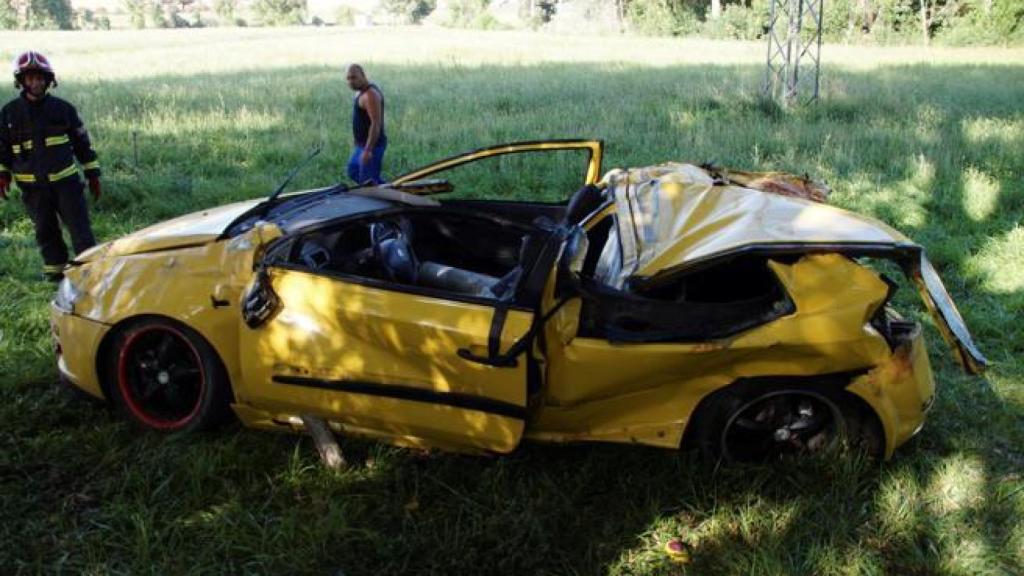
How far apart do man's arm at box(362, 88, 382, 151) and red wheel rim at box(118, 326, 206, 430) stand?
4458mm

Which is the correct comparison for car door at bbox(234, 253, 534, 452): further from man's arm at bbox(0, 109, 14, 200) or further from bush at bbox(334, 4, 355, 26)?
bush at bbox(334, 4, 355, 26)

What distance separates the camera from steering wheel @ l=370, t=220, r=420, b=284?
3896 millimetres

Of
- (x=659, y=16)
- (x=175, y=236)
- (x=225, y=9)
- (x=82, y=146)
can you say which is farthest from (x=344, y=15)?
(x=175, y=236)

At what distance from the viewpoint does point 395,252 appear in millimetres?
3967

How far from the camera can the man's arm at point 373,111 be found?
776 cm

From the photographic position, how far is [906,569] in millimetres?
2996

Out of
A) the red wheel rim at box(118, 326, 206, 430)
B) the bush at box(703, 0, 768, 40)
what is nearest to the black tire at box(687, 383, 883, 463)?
the red wheel rim at box(118, 326, 206, 430)

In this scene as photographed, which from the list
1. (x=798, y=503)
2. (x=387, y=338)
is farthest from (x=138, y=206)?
(x=798, y=503)

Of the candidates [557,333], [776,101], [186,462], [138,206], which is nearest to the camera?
[557,333]

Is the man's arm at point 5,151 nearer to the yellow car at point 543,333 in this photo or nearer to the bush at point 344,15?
the yellow car at point 543,333

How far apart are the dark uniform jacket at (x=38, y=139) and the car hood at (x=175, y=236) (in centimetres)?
206

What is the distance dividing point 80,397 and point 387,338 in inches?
76.7

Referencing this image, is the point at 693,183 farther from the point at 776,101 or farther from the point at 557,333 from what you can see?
the point at 776,101

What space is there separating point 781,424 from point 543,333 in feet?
3.75
